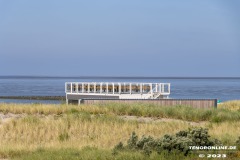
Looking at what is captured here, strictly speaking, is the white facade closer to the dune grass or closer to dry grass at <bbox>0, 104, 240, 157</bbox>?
the dune grass

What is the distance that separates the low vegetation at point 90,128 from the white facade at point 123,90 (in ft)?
50.6

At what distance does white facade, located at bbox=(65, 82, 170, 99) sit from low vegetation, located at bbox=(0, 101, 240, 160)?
50.6 feet

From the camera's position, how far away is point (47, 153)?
1287 cm

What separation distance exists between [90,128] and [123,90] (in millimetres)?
23370

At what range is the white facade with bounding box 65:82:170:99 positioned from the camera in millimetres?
42250

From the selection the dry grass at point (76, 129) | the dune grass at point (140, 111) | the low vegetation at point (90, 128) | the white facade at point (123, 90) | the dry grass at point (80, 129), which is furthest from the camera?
the white facade at point (123, 90)

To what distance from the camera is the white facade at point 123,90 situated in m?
42.2

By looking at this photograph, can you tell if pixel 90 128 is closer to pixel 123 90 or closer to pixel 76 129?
pixel 76 129

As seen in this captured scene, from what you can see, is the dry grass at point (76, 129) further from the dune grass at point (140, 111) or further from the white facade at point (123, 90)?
the white facade at point (123, 90)

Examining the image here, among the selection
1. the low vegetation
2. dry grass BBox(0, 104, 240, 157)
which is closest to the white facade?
the low vegetation

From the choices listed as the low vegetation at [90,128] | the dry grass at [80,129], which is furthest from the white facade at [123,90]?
the dry grass at [80,129]

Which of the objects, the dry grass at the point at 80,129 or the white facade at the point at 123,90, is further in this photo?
the white facade at the point at 123,90

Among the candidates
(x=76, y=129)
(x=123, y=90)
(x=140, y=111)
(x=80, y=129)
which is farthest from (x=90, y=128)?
(x=123, y=90)

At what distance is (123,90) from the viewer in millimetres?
43750
